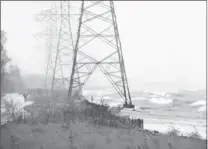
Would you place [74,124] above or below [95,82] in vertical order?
below

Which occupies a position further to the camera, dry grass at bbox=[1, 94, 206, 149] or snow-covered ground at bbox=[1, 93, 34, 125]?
snow-covered ground at bbox=[1, 93, 34, 125]

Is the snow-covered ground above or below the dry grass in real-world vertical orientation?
above

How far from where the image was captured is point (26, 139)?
15.6 ft

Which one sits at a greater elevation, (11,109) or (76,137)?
(11,109)

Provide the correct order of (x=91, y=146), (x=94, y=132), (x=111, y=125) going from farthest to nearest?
(x=111, y=125) < (x=94, y=132) < (x=91, y=146)

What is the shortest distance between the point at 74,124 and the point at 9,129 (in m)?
1.37

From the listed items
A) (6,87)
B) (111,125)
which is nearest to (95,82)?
(6,87)

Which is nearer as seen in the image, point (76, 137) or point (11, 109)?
point (76, 137)

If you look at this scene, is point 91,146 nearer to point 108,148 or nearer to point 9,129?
point 108,148

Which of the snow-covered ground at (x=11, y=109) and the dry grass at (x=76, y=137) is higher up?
the snow-covered ground at (x=11, y=109)

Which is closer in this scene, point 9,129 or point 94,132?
point 9,129

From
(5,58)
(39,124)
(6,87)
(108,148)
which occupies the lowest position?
(108,148)

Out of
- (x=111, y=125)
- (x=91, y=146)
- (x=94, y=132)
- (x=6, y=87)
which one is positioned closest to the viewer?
(x=91, y=146)

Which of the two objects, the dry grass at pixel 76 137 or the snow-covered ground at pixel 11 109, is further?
the snow-covered ground at pixel 11 109
